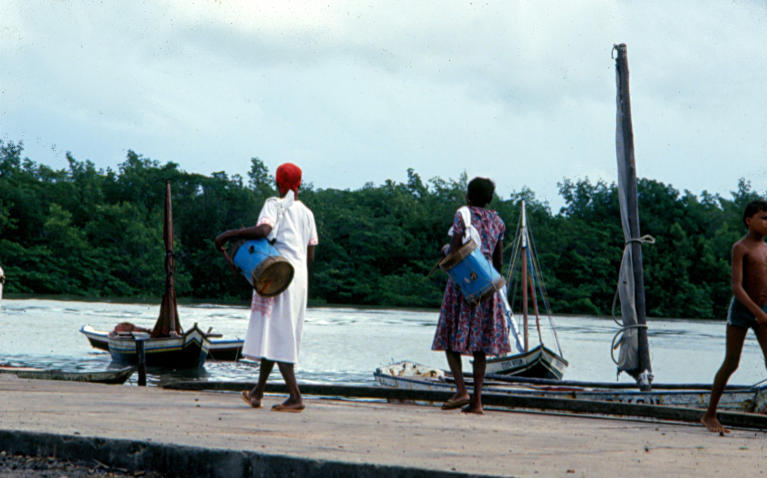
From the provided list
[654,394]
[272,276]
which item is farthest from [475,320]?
[654,394]

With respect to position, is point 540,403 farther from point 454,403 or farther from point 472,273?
point 472,273

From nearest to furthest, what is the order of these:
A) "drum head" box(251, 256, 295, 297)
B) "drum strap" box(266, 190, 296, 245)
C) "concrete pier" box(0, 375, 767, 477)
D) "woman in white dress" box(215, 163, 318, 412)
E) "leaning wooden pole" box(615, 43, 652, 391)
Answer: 1. "concrete pier" box(0, 375, 767, 477)
2. "drum head" box(251, 256, 295, 297)
3. "woman in white dress" box(215, 163, 318, 412)
4. "drum strap" box(266, 190, 296, 245)
5. "leaning wooden pole" box(615, 43, 652, 391)

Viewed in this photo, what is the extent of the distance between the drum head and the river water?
1585 cm

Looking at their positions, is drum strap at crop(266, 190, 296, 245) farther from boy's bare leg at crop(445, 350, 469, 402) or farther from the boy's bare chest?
the boy's bare chest

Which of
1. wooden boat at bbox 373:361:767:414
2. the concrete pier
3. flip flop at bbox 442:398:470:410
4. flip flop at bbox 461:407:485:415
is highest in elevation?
the concrete pier

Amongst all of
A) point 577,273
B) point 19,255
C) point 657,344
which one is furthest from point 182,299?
point 657,344

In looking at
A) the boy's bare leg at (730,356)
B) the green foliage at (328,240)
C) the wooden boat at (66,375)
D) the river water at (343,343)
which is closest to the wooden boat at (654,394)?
the boy's bare leg at (730,356)

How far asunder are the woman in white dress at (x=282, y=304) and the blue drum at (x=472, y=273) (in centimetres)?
112

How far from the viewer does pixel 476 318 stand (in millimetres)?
6246

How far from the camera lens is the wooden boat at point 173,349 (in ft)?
80.0

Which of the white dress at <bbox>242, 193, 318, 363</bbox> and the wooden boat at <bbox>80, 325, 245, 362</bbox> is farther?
the wooden boat at <bbox>80, 325, 245, 362</bbox>

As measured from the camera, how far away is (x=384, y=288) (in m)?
74.4

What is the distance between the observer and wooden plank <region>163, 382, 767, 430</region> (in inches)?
235

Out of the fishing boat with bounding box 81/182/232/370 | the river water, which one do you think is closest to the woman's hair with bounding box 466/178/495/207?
the river water
